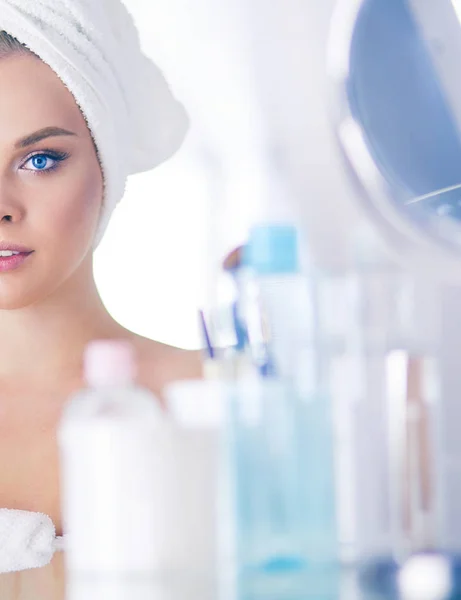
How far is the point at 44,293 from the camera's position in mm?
1193

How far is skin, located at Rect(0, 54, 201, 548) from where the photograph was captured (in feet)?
3.62

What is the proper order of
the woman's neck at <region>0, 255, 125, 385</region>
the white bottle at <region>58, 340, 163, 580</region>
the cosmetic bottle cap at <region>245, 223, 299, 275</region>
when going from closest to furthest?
1. the white bottle at <region>58, 340, 163, 580</region>
2. the cosmetic bottle cap at <region>245, 223, 299, 275</region>
3. the woman's neck at <region>0, 255, 125, 385</region>

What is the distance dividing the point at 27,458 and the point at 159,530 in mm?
518

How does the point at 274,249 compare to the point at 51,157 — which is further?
the point at 51,157

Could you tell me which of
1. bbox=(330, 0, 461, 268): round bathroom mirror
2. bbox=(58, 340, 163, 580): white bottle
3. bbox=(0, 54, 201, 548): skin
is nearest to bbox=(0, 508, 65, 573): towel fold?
bbox=(0, 54, 201, 548): skin

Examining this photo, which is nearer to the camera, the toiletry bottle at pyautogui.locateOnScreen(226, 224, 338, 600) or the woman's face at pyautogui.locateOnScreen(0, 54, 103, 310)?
the toiletry bottle at pyautogui.locateOnScreen(226, 224, 338, 600)

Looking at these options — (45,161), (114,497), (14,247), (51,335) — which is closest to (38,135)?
(45,161)

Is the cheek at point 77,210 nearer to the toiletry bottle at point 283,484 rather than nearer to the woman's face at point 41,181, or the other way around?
the woman's face at point 41,181

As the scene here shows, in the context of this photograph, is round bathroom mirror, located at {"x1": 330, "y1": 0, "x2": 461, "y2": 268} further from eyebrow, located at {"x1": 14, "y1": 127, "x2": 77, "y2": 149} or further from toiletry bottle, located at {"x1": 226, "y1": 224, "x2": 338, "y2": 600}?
eyebrow, located at {"x1": 14, "y1": 127, "x2": 77, "y2": 149}

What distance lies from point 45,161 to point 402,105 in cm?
45

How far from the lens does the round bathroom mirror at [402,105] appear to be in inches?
35.5

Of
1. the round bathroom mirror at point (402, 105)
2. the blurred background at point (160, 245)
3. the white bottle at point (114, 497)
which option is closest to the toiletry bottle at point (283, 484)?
the white bottle at point (114, 497)

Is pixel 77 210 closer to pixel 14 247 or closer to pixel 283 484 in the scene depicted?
pixel 14 247

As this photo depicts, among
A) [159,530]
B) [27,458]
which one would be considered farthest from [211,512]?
[27,458]
